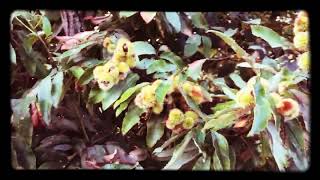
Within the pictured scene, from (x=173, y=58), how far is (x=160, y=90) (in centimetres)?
8

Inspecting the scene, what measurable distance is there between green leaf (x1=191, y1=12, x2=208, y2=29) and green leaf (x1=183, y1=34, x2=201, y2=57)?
0.02 meters

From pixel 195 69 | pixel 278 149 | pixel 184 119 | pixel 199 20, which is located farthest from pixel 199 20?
pixel 278 149

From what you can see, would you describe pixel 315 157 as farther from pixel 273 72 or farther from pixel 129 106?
pixel 129 106

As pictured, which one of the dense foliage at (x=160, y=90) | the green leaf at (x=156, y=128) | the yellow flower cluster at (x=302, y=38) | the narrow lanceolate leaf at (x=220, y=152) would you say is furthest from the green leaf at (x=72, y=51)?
the yellow flower cluster at (x=302, y=38)

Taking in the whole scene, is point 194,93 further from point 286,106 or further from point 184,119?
point 286,106

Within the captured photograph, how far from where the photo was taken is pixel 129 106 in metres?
1.04

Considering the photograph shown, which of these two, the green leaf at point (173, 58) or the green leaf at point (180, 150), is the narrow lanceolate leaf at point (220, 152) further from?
the green leaf at point (173, 58)

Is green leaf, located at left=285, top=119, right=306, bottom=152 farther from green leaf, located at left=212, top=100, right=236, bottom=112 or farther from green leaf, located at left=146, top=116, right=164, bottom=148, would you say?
green leaf, located at left=146, top=116, right=164, bottom=148

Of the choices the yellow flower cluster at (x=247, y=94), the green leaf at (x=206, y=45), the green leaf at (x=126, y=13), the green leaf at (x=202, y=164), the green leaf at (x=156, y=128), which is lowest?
the green leaf at (x=202, y=164)

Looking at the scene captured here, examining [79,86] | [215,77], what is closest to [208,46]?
[215,77]

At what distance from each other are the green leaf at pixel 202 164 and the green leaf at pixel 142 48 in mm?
248

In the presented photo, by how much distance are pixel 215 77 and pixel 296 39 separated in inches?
7.4

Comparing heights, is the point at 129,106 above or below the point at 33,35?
below

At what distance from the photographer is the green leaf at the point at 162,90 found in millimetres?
1019
